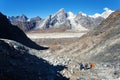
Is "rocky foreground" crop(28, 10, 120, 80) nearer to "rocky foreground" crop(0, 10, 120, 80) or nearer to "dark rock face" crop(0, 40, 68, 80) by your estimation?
"rocky foreground" crop(0, 10, 120, 80)

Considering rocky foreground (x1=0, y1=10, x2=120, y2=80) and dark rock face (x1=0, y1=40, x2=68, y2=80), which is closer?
dark rock face (x1=0, y1=40, x2=68, y2=80)

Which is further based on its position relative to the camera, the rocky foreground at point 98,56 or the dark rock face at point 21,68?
the rocky foreground at point 98,56

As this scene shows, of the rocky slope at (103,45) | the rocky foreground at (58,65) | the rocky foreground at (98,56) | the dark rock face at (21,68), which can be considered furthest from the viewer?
the rocky slope at (103,45)

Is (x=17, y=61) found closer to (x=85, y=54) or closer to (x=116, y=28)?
(x=85, y=54)

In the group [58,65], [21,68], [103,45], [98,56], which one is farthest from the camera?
[103,45]

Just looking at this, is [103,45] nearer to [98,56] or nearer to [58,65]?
[98,56]

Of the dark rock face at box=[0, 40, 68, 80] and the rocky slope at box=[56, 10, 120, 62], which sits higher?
the rocky slope at box=[56, 10, 120, 62]

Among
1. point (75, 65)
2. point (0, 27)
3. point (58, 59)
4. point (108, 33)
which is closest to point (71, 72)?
point (75, 65)

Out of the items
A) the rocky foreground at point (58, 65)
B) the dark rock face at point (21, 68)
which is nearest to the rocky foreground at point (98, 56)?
the rocky foreground at point (58, 65)

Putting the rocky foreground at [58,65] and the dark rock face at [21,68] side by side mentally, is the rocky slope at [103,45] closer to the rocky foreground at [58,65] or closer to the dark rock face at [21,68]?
the rocky foreground at [58,65]

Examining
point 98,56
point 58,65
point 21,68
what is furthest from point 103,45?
point 21,68

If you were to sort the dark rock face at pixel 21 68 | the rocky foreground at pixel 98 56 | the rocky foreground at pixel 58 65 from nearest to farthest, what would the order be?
the dark rock face at pixel 21 68, the rocky foreground at pixel 58 65, the rocky foreground at pixel 98 56

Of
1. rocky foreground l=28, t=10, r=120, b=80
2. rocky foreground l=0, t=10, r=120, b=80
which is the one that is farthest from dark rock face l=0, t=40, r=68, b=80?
rocky foreground l=28, t=10, r=120, b=80

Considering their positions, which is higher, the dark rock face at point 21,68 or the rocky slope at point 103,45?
the rocky slope at point 103,45
